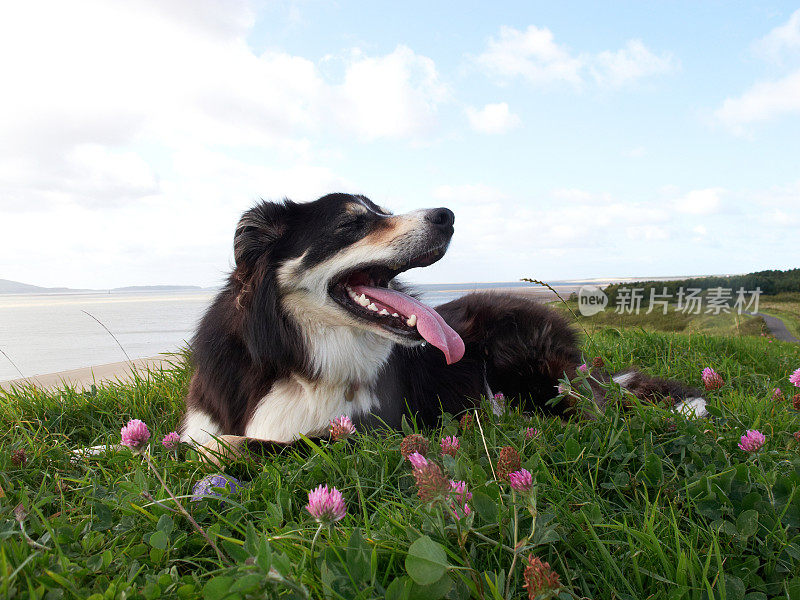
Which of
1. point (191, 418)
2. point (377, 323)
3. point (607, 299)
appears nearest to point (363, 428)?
point (377, 323)

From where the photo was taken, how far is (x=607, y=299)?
7953 millimetres

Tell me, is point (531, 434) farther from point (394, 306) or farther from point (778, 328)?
point (778, 328)

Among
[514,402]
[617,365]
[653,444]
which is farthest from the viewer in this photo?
[617,365]

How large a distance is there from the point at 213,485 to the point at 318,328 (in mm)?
1203

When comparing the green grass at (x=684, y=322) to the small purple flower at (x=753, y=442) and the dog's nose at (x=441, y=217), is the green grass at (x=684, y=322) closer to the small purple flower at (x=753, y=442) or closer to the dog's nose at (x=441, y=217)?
the dog's nose at (x=441, y=217)

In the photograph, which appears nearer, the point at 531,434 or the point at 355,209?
the point at 531,434

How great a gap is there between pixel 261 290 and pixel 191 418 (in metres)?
1.01

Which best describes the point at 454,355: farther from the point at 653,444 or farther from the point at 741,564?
the point at 741,564

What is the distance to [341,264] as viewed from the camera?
2.97 m

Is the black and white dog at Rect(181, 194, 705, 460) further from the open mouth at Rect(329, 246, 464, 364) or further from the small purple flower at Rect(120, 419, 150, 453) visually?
the small purple flower at Rect(120, 419, 150, 453)

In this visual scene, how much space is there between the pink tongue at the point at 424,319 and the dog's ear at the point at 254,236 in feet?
2.02

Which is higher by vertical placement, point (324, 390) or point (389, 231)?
point (389, 231)

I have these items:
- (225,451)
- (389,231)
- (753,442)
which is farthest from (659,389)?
(225,451)

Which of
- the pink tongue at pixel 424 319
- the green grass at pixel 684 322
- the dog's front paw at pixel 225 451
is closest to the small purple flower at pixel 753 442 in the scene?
the pink tongue at pixel 424 319
